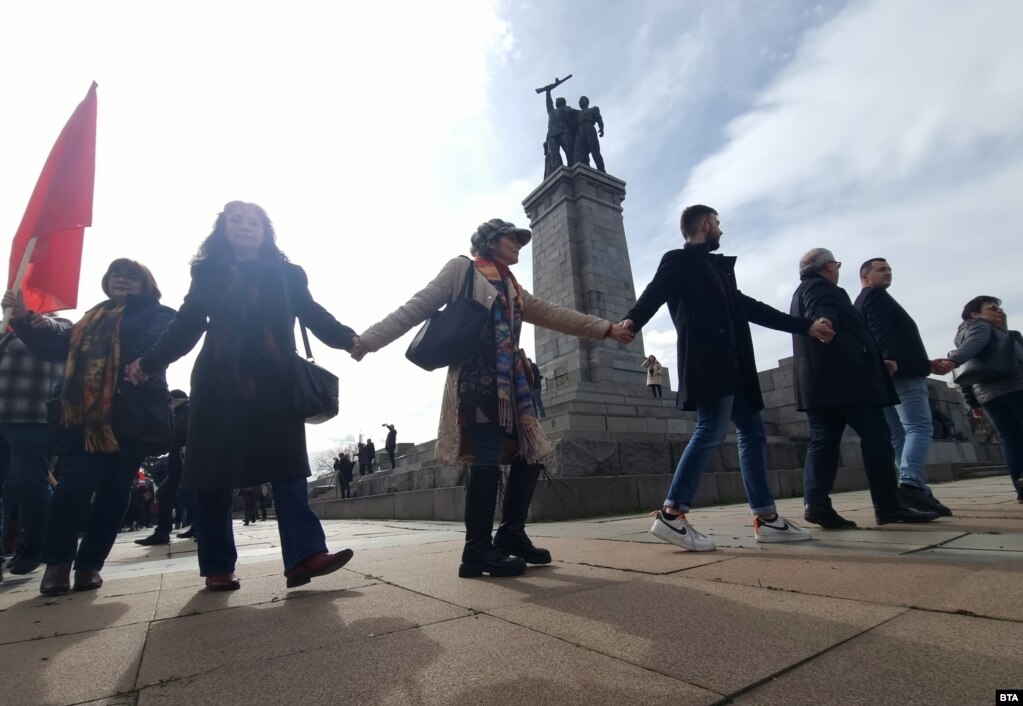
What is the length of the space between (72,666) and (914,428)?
5029 millimetres

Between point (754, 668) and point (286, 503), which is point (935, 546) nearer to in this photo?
point (754, 668)

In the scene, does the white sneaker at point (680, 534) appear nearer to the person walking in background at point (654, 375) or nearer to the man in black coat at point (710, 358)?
the man in black coat at point (710, 358)

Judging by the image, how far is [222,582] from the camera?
2656 millimetres

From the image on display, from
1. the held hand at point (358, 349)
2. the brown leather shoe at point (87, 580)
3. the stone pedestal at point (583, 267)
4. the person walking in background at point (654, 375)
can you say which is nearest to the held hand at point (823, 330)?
the held hand at point (358, 349)

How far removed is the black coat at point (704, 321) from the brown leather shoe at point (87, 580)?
3.13 metres

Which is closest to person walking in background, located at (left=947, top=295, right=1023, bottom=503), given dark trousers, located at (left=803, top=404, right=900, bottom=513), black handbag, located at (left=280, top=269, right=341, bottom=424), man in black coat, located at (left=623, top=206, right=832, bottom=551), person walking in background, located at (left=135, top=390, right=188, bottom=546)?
dark trousers, located at (left=803, top=404, right=900, bottom=513)

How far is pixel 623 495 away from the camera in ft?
21.7

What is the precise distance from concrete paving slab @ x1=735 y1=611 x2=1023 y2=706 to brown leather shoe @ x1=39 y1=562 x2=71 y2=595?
3.30 meters

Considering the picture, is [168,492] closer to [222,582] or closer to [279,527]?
[222,582]

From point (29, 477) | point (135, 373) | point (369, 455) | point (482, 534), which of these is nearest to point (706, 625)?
point (482, 534)

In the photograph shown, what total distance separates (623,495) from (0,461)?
18.2ft

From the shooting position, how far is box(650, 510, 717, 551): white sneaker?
297 cm

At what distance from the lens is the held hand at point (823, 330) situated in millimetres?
3508

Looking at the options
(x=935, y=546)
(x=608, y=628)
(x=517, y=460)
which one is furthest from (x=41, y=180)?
(x=935, y=546)
